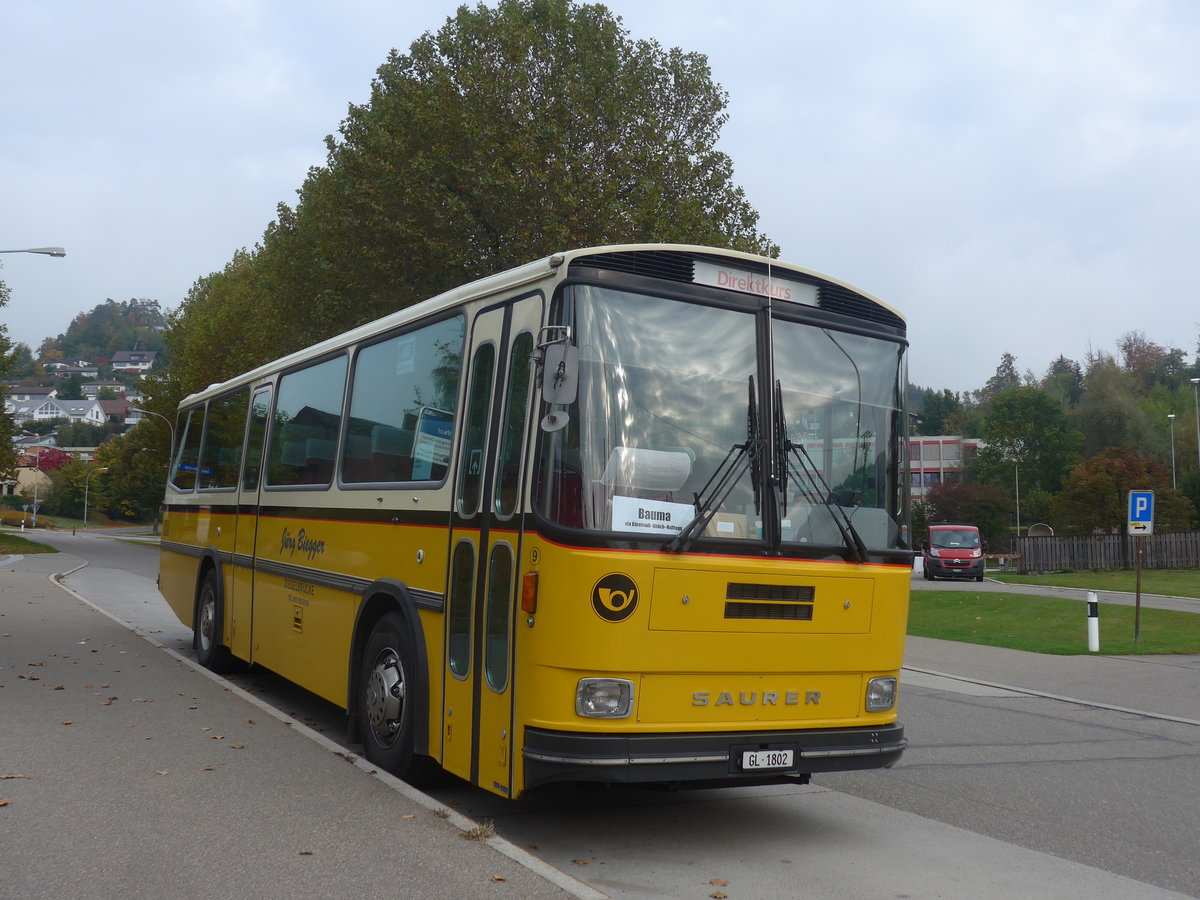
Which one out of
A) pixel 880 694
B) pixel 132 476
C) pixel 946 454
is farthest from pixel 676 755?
pixel 946 454

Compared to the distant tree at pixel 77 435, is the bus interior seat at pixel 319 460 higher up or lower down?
lower down

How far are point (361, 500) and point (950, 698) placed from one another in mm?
7381

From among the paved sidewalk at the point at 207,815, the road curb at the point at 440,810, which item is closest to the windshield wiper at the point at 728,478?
the road curb at the point at 440,810

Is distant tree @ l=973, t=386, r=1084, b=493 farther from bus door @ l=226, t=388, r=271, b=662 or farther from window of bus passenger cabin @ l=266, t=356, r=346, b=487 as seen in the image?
window of bus passenger cabin @ l=266, t=356, r=346, b=487

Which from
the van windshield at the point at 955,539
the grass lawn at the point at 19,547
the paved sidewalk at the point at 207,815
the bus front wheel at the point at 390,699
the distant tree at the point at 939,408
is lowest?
the grass lawn at the point at 19,547

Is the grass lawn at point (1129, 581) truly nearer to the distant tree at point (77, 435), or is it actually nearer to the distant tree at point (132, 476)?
the distant tree at point (132, 476)

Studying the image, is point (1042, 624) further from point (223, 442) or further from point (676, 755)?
point (676, 755)

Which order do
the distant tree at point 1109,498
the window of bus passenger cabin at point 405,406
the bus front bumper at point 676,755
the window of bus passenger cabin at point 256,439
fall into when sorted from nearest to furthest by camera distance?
the bus front bumper at point 676,755, the window of bus passenger cabin at point 405,406, the window of bus passenger cabin at point 256,439, the distant tree at point 1109,498

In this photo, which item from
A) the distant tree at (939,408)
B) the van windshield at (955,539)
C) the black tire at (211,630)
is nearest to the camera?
the black tire at (211,630)

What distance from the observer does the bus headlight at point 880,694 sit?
6.45m

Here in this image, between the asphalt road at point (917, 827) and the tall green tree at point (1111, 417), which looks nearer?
the asphalt road at point (917, 827)

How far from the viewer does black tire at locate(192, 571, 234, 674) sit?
11.9 m

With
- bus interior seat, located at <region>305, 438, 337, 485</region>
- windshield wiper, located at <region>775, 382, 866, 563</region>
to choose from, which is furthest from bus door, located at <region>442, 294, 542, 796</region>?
bus interior seat, located at <region>305, 438, 337, 485</region>

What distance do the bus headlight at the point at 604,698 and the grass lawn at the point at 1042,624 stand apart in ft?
45.7
